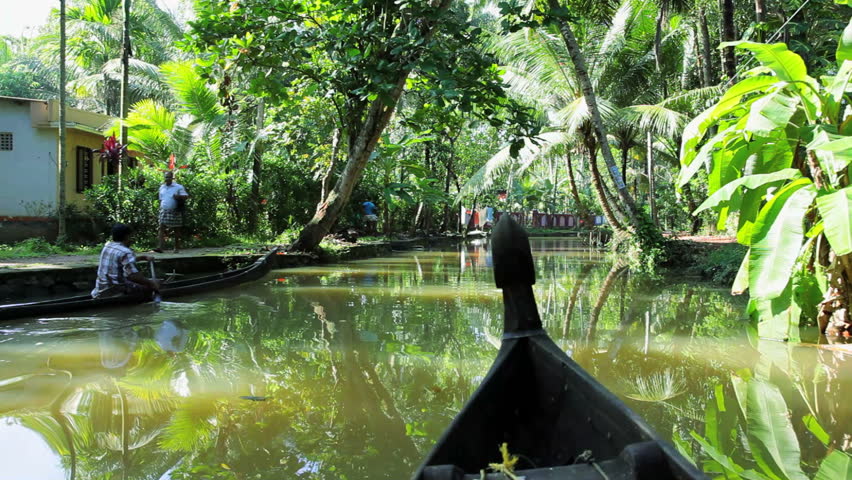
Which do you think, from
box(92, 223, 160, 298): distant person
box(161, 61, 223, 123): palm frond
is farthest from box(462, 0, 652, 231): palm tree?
box(92, 223, 160, 298): distant person

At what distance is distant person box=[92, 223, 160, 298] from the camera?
6590 millimetres

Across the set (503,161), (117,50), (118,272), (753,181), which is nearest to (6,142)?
(118,272)

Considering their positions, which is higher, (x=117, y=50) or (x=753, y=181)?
(x=117, y=50)

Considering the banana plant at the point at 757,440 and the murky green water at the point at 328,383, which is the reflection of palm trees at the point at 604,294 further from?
the banana plant at the point at 757,440

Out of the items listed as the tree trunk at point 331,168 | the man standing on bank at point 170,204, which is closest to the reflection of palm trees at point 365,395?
the man standing on bank at point 170,204

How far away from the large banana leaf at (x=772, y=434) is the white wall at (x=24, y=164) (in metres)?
15.1

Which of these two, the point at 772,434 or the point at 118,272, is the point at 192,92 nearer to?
the point at 118,272

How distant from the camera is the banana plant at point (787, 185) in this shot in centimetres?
466

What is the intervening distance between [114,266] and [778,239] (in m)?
6.52

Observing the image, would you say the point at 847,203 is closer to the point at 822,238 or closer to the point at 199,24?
the point at 822,238

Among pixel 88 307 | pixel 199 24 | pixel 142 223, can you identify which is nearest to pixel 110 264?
pixel 88 307

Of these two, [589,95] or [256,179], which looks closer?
[589,95]

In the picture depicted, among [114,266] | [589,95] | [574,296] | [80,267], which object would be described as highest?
[589,95]

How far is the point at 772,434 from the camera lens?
330cm
